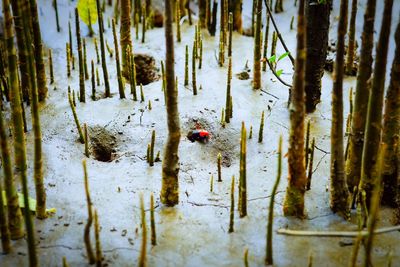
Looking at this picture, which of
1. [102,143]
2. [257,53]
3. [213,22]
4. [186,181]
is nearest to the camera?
[186,181]

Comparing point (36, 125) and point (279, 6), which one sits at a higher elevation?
point (279, 6)

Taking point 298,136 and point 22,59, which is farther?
point 22,59

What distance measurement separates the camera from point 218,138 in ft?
7.96

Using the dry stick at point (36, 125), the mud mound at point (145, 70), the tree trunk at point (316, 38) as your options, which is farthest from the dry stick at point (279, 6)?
the dry stick at point (36, 125)

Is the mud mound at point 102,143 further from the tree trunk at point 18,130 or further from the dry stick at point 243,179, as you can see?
the dry stick at point 243,179

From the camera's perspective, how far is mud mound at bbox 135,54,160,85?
3.14 metres

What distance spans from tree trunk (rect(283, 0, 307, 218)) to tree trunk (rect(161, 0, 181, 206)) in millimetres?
467

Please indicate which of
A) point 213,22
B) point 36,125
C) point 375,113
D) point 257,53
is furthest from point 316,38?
point 36,125

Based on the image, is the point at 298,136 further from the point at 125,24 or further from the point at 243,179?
the point at 125,24

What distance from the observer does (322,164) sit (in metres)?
2.17

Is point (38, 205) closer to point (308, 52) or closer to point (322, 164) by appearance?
point (322, 164)

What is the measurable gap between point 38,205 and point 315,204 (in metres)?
1.22

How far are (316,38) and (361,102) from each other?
0.84 meters

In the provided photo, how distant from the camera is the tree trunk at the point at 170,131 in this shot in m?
1.56
